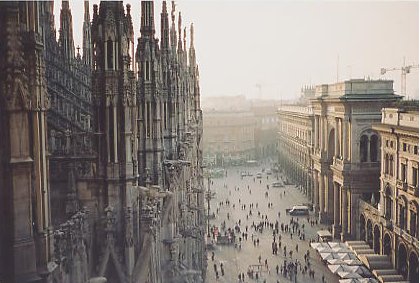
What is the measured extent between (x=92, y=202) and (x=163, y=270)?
11.3 ft

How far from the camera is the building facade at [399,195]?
27109mm

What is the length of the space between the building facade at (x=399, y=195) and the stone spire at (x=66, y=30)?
52.4 feet

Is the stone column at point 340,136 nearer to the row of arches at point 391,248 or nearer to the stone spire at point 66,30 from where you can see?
the row of arches at point 391,248

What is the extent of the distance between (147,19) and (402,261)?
20.4 metres

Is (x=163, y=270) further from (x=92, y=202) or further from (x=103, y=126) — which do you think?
(x=103, y=126)

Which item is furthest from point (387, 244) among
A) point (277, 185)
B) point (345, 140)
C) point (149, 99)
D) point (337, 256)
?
point (277, 185)

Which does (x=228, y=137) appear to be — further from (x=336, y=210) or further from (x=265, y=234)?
(x=265, y=234)

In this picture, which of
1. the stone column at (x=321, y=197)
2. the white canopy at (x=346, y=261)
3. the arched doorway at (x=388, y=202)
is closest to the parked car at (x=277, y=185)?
the stone column at (x=321, y=197)

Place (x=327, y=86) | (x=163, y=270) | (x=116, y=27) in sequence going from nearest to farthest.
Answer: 1. (x=116, y=27)
2. (x=163, y=270)
3. (x=327, y=86)

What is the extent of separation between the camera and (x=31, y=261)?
207 inches

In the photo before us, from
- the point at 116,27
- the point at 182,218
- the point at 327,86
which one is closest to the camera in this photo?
the point at 116,27

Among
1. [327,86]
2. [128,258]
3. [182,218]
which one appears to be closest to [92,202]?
[128,258]

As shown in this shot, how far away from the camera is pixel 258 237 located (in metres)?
39.1

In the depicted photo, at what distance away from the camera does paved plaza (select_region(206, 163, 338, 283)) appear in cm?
3075
